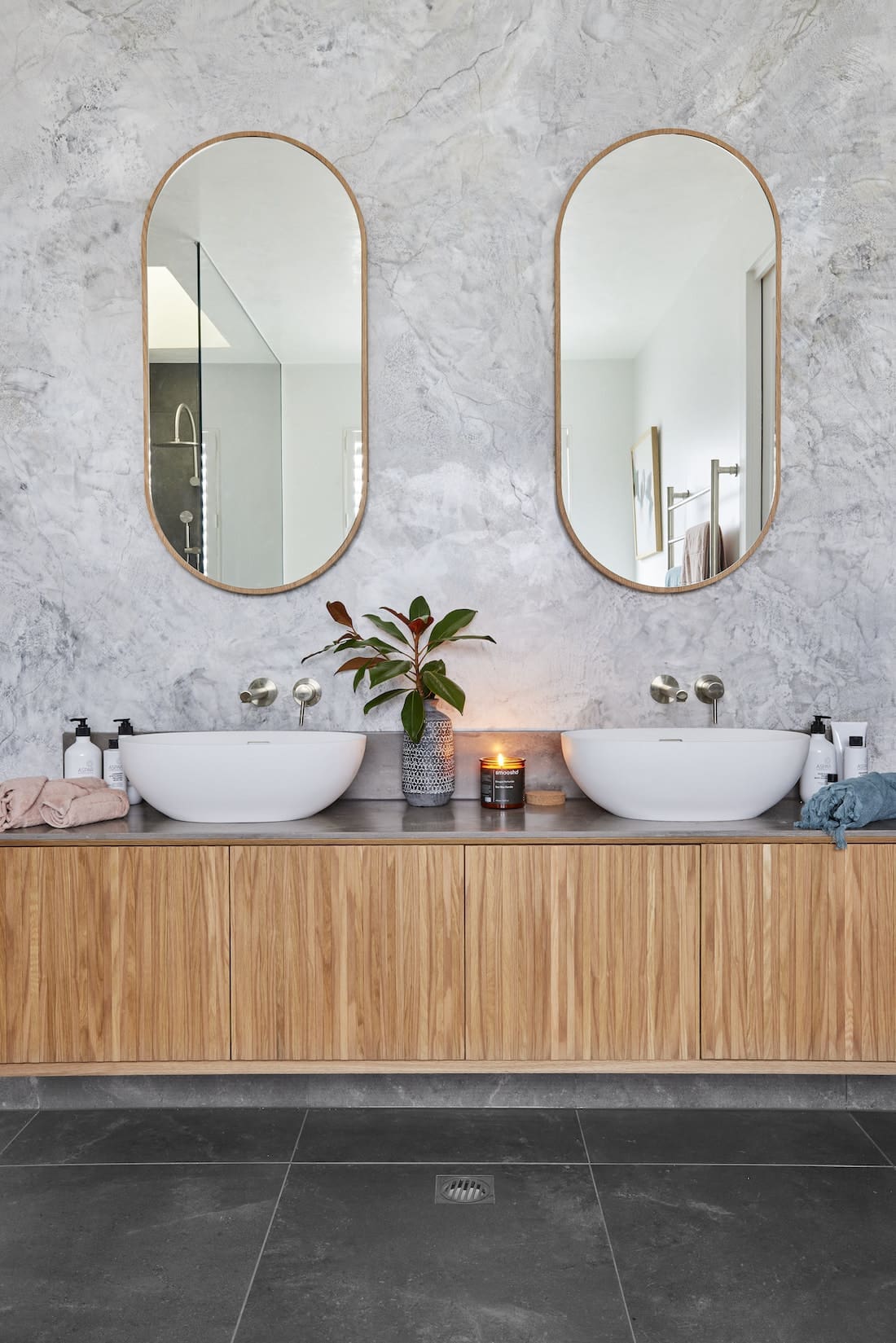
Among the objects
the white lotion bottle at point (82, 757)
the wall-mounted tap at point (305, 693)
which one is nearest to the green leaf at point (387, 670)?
the wall-mounted tap at point (305, 693)

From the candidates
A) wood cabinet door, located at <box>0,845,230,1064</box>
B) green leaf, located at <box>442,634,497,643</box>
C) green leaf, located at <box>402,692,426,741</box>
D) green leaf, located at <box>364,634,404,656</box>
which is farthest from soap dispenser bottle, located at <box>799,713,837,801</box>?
wood cabinet door, located at <box>0,845,230,1064</box>

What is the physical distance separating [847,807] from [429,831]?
84 cm

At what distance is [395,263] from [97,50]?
2.92 feet

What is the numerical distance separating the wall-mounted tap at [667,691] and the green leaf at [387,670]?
24.1 inches

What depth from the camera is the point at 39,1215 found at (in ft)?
5.62

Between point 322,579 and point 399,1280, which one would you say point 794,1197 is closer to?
point 399,1280

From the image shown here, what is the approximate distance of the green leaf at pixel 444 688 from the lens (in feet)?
7.32

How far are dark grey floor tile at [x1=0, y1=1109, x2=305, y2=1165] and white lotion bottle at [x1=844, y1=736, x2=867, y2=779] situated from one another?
142cm

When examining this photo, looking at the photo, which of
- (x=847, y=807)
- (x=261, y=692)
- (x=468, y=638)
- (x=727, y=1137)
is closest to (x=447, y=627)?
(x=468, y=638)

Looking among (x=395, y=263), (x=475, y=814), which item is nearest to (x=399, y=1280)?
(x=475, y=814)

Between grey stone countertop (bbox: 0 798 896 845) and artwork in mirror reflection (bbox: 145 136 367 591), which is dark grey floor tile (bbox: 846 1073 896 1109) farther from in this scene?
artwork in mirror reflection (bbox: 145 136 367 591)

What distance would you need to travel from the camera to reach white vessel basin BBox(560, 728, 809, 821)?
200 centimetres

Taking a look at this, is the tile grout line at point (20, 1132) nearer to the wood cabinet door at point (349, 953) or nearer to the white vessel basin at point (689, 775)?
the wood cabinet door at point (349, 953)

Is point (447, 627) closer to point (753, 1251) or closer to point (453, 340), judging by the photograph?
point (453, 340)
